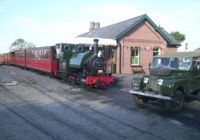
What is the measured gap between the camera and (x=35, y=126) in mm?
7711

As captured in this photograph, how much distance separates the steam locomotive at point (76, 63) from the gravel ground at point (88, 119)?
2702 millimetres

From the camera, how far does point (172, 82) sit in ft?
30.2

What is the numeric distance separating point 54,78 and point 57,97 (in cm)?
790

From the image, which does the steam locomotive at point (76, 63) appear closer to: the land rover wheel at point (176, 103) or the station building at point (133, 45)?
the land rover wheel at point (176, 103)

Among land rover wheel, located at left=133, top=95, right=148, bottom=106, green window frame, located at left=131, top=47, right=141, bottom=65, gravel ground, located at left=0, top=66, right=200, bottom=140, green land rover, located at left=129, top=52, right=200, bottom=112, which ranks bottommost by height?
gravel ground, located at left=0, top=66, right=200, bottom=140

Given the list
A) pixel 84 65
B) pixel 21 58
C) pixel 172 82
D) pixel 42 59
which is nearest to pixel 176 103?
pixel 172 82

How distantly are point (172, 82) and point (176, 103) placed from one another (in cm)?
83

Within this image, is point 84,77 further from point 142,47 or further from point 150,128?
point 142,47

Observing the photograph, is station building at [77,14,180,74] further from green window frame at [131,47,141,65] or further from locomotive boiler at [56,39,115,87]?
locomotive boiler at [56,39,115,87]

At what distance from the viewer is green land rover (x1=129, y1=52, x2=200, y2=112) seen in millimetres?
9227

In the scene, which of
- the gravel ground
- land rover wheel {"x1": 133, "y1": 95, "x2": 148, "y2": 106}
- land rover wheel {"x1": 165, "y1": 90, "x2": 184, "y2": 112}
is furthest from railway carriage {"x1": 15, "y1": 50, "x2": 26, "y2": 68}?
land rover wheel {"x1": 165, "y1": 90, "x2": 184, "y2": 112}

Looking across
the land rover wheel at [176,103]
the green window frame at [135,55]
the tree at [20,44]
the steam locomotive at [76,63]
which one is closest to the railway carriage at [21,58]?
the steam locomotive at [76,63]

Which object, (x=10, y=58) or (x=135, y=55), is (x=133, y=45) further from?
(x=10, y=58)

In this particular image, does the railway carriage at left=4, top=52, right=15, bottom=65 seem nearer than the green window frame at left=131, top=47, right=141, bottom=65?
No
